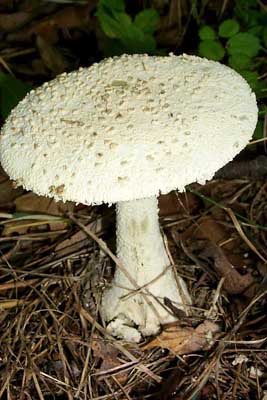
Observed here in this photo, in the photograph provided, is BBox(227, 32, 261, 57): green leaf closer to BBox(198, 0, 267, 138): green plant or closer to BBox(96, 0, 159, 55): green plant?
BBox(198, 0, 267, 138): green plant

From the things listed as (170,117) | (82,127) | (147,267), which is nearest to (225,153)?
(170,117)

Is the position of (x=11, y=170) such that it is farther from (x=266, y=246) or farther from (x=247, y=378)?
(x=266, y=246)

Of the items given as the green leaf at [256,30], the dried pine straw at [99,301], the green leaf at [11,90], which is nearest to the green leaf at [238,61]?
the green leaf at [256,30]

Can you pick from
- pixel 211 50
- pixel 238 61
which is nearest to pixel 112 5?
pixel 211 50

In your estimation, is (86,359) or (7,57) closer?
(86,359)

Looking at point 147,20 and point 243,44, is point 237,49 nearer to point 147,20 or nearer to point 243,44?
point 243,44
